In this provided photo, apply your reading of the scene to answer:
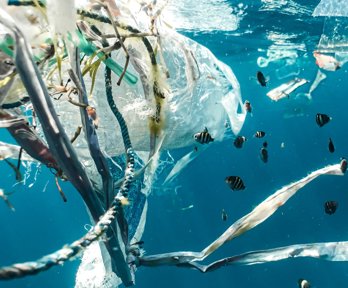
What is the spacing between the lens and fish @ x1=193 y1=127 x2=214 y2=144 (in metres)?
4.20

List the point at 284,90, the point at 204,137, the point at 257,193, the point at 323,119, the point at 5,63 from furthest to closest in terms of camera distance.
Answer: the point at 257,193 → the point at 284,90 → the point at 323,119 → the point at 204,137 → the point at 5,63

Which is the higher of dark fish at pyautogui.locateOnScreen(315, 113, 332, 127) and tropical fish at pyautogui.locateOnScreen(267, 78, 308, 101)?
dark fish at pyautogui.locateOnScreen(315, 113, 332, 127)

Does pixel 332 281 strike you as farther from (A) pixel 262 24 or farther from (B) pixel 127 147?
(B) pixel 127 147

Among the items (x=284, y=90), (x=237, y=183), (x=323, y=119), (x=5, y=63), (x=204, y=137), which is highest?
(x=5, y=63)

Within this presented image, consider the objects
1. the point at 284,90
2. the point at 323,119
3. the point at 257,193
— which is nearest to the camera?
the point at 323,119

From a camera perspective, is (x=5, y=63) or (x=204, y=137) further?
(x=204, y=137)

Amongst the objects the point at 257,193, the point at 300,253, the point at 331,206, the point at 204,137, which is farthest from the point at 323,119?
the point at 257,193

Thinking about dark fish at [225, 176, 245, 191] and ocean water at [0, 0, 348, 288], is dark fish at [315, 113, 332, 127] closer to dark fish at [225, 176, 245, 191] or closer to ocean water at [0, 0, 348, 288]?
dark fish at [225, 176, 245, 191]

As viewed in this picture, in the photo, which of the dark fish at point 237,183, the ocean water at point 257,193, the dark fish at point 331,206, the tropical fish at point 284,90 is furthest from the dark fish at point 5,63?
the tropical fish at point 284,90

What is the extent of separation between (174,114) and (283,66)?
3012 cm

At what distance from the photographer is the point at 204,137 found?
14.4ft

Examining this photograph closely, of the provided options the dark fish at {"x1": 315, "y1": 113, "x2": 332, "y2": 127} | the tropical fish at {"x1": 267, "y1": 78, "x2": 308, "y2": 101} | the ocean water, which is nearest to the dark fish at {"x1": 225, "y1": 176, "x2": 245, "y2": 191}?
the ocean water

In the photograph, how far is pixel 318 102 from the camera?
259ft

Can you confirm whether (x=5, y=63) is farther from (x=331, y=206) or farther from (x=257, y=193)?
(x=257, y=193)
